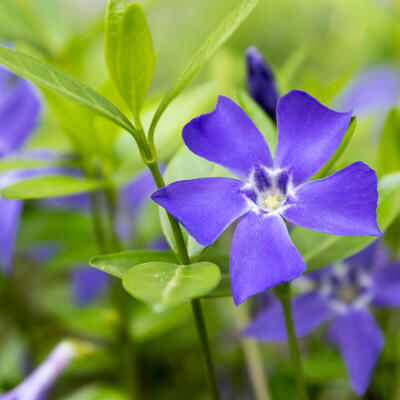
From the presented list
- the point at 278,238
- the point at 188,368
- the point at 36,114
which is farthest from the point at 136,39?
the point at 188,368

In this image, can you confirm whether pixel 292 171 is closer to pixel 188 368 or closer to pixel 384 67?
pixel 188 368

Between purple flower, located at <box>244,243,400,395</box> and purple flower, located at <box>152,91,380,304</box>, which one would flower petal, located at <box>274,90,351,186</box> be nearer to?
purple flower, located at <box>152,91,380,304</box>

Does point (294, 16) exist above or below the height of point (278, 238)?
above

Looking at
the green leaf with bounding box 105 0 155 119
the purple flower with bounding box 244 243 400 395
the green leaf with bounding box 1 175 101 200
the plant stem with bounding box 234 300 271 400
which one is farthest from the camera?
the plant stem with bounding box 234 300 271 400

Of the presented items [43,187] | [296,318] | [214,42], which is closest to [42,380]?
[43,187]

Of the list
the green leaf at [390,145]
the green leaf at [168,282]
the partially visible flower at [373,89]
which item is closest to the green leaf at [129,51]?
the green leaf at [168,282]

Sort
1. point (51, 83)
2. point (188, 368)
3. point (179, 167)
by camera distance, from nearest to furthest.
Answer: point (51, 83), point (179, 167), point (188, 368)

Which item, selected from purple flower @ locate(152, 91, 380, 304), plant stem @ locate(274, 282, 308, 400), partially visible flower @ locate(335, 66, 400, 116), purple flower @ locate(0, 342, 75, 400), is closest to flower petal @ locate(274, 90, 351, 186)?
purple flower @ locate(152, 91, 380, 304)
